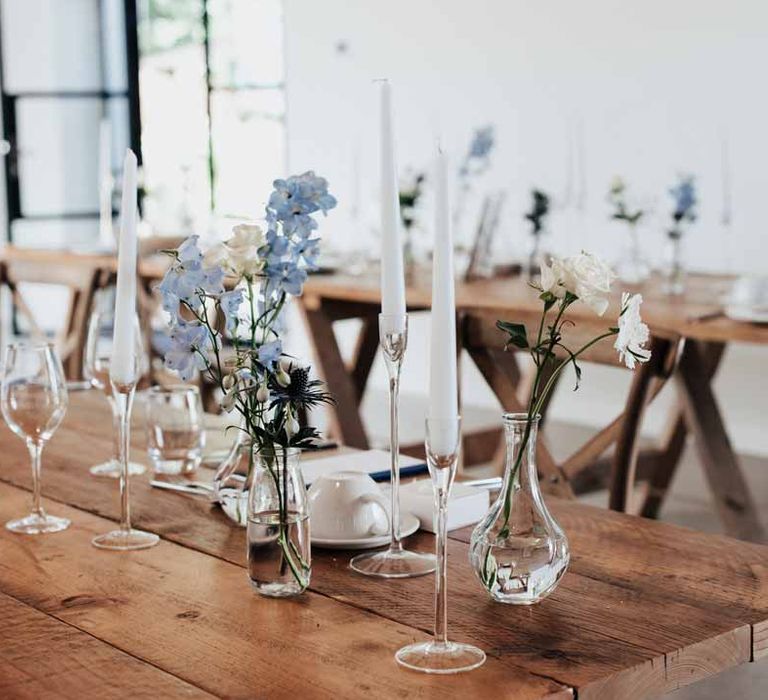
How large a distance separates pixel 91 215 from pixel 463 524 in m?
7.27

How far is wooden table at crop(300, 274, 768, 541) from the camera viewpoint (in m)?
2.15

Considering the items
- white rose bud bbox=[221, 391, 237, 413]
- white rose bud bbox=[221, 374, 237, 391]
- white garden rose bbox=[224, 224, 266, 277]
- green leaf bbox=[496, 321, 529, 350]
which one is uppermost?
white garden rose bbox=[224, 224, 266, 277]

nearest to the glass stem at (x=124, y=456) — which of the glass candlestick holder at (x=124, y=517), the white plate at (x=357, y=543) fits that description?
the glass candlestick holder at (x=124, y=517)

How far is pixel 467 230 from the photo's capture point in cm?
584

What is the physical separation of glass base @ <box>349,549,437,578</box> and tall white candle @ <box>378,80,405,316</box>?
25cm

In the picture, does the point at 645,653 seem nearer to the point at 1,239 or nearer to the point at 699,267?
the point at 699,267

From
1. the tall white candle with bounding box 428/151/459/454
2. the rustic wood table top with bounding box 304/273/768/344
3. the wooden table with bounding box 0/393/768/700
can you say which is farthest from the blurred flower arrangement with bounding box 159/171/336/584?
the rustic wood table top with bounding box 304/273/768/344

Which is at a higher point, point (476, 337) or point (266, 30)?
point (266, 30)

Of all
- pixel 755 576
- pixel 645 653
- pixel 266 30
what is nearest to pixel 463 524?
pixel 755 576

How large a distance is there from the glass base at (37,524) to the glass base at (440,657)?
562 mm

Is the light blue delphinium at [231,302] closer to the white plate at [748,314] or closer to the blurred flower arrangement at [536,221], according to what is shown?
the white plate at [748,314]

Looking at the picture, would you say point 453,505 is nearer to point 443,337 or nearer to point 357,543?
point 357,543

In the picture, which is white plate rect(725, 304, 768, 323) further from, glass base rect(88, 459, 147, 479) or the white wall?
glass base rect(88, 459, 147, 479)

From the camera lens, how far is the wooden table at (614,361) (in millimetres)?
2148
